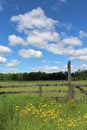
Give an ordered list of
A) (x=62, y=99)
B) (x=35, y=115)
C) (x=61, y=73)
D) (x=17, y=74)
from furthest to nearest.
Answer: (x=17, y=74) → (x=61, y=73) → (x=62, y=99) → (x=35, y=115)

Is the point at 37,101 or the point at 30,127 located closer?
the point at 30,127

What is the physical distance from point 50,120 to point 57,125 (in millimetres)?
754

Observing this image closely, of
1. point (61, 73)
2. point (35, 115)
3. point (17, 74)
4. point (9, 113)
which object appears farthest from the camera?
point (17, 74)

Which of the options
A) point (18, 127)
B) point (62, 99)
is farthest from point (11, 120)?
point (62, 99)

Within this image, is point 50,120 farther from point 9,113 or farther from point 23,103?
point 23,103

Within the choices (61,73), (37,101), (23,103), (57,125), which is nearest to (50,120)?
(57,125)

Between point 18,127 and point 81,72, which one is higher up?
point 81,72

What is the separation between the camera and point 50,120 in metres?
8.37

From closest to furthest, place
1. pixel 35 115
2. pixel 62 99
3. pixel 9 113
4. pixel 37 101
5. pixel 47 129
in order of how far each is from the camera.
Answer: pixel 47 129
pixel 9 113
pixel 35 115
pixel 37 101
pixel 62 99

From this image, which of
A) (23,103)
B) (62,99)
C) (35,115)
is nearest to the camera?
(35,115)

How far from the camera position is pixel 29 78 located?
323 feet

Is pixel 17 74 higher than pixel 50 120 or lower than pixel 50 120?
higher

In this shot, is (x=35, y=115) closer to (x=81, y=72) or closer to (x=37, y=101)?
(x=37, y=101)

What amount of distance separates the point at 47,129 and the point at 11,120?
0.90 m
